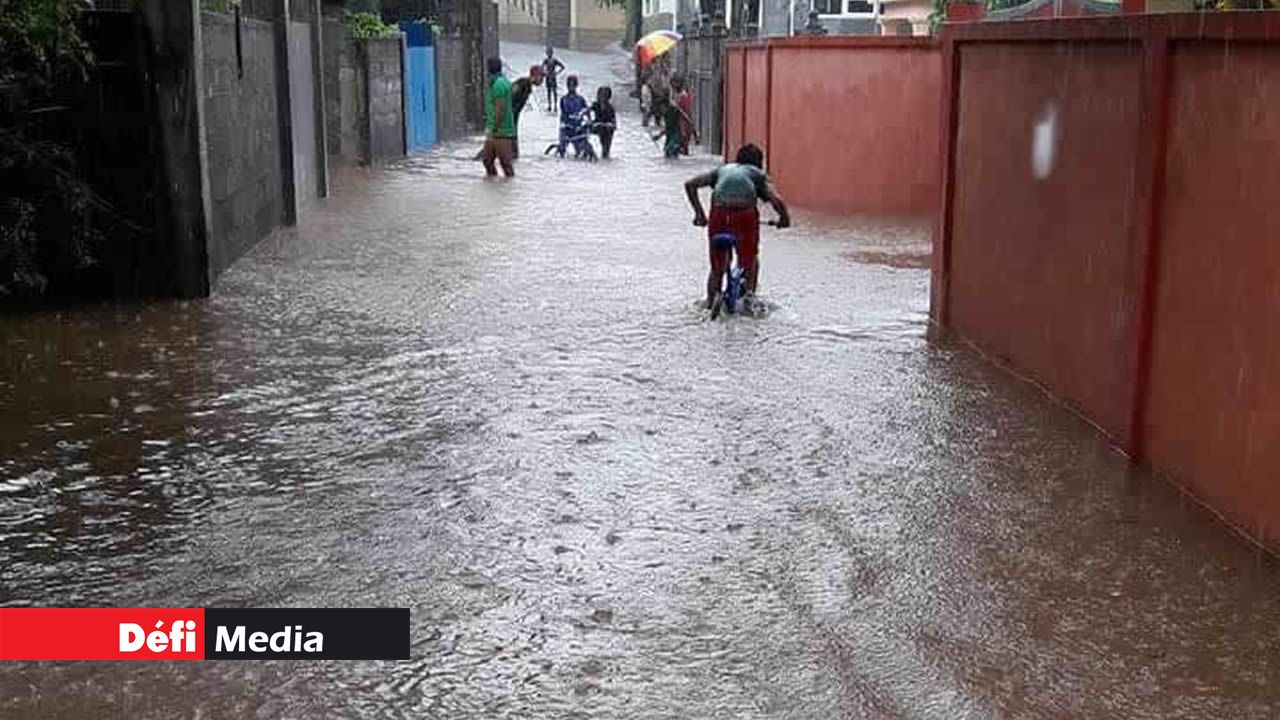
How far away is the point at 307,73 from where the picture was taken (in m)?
18.5

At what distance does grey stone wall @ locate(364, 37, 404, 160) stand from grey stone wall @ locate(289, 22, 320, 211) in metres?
6.95

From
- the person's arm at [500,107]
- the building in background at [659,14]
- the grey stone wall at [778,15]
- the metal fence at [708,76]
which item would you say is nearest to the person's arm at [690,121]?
the metal fence at [708,76]

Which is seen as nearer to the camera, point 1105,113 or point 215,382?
point 1105,113

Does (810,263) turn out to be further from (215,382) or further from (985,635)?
(985,635)

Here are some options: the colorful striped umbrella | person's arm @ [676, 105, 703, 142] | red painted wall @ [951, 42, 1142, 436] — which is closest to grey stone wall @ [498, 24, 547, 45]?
the colorful striped umbrella

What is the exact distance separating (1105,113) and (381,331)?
498cm

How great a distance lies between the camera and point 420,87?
30.4m

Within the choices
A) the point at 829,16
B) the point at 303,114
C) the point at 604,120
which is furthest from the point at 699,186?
the point at 829,16

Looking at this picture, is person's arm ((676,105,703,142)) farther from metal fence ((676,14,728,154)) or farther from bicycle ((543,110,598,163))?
bicycle ((543,110,598,163))

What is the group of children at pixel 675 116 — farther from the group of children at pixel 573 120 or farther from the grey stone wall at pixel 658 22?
the grey stone wall at pixel 658 22

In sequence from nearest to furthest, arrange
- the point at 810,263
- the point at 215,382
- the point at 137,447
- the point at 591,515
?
1. the point at 591,515
2. the point at 137,447
3. the point at 215,382
4. the point at 810,263

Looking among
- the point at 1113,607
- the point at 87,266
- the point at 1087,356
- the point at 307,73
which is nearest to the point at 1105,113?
the point at 1087,356

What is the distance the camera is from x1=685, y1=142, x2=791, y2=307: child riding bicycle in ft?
35.0

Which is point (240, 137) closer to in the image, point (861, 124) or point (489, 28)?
point (861, 124)
